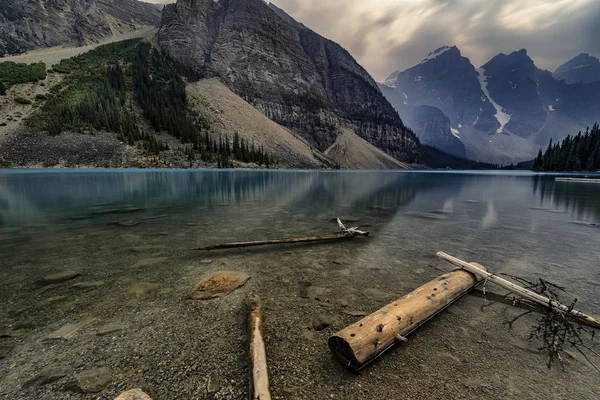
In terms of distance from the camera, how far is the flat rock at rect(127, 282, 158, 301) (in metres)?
6.65

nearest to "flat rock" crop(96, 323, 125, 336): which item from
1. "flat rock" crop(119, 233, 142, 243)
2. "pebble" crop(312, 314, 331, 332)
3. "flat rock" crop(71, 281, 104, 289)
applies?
"flat rock" crop(71, 281, 104, 289)

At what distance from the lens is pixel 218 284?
7367mm

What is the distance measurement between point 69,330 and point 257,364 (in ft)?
14.8

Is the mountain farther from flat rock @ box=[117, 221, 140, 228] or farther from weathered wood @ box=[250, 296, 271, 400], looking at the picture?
weathered wood @ box=[250, 296, 271, 400]

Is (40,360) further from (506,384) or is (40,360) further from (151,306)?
(506,384)

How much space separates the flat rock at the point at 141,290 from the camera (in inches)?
262

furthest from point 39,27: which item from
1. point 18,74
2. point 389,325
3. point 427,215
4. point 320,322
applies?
point 389,325

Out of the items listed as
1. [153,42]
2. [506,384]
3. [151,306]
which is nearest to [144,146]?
[151,306]

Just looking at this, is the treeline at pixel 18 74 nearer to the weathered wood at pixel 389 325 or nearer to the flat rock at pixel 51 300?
the flat rock at pixel 51 300

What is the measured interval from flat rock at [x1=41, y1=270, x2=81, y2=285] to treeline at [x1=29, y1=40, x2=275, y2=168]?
292ft

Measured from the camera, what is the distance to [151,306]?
618 cm

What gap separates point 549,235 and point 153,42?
758ft

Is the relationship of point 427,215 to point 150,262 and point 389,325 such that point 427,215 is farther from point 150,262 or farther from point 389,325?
point 150,262

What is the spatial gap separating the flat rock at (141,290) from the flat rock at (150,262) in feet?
5.20
